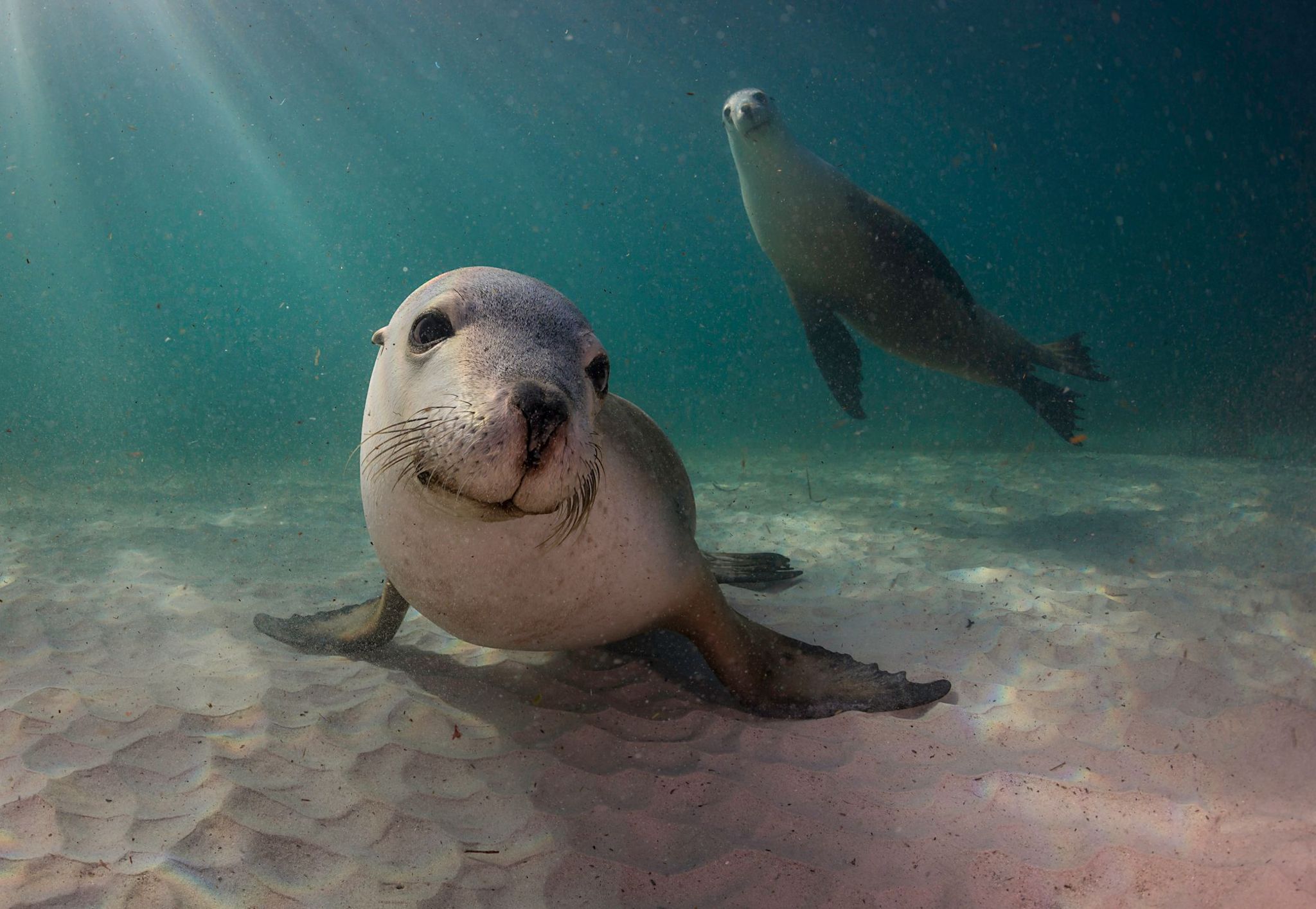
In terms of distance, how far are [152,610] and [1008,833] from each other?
12.9 ft

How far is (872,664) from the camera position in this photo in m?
2.66

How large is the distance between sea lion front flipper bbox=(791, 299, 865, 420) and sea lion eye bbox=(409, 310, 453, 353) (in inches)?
232

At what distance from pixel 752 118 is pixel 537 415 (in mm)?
6191

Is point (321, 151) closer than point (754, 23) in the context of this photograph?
No

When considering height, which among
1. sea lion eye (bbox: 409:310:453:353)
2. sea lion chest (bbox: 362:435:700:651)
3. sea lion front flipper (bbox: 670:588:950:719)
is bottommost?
sea lion front flipper (bbox: 670:588:950:719)

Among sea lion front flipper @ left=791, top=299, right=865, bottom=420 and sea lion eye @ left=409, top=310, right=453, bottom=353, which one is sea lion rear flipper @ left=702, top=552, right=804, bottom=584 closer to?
sea lion eye @ left=409, top=310, right=453, bottom=353

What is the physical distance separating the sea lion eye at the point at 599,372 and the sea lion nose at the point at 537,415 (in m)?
0.49

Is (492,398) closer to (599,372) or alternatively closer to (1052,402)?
(599,372)

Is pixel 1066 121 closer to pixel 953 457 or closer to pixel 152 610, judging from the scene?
pixel 953 457

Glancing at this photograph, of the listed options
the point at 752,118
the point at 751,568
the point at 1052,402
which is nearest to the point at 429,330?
the point at 751,568

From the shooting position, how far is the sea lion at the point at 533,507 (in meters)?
1.47

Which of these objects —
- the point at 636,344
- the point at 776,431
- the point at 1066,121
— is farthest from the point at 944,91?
the point at 636,344

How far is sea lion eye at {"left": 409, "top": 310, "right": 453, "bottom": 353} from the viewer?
192 centimetres

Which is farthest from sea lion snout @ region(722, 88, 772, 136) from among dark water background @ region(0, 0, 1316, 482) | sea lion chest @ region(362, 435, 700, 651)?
dark water background @ region(0, 0, 1316, 482)
